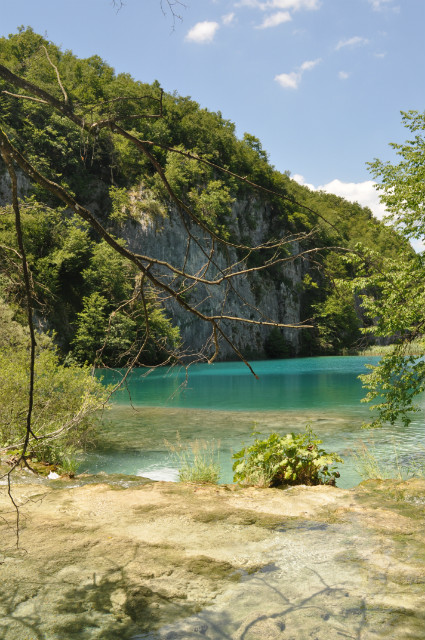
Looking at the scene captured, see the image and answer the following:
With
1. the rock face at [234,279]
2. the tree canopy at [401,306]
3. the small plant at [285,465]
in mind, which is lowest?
the small plant at [285,465]

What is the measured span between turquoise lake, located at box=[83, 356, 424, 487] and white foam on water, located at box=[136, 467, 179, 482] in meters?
0.02

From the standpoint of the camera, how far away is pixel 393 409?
9461 mm

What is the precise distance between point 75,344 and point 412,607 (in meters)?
36.5

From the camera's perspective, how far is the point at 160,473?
9.80 metres

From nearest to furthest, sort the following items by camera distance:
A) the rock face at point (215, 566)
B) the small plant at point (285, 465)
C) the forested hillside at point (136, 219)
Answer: the rock face at point (215, 566), the small plant at point (285, 465), the forested hillside at point (136, 219)

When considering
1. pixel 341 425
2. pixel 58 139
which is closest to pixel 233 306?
pixel 58 139

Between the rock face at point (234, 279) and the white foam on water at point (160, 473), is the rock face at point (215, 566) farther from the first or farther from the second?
the rock face at point (234, 279)

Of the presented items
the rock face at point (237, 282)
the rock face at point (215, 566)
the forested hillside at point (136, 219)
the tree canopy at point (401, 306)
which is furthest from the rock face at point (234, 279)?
the rock face at point (215, 566)

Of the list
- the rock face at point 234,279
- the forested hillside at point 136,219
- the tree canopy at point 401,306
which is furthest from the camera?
the rock face at point 234,279

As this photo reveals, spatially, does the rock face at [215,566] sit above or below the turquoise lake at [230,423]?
above

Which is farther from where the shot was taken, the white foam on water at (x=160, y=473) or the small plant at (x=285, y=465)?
the white foam on water at (x=160, y=473)

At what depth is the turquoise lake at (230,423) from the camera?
10.6m

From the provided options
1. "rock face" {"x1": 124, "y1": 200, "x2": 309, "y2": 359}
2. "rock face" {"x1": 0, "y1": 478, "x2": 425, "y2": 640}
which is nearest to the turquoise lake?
"rock face" {"x1": 0, "y1": 478, "x2": 425, "y2": 640}

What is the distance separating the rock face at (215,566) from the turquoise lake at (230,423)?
1.43 m
